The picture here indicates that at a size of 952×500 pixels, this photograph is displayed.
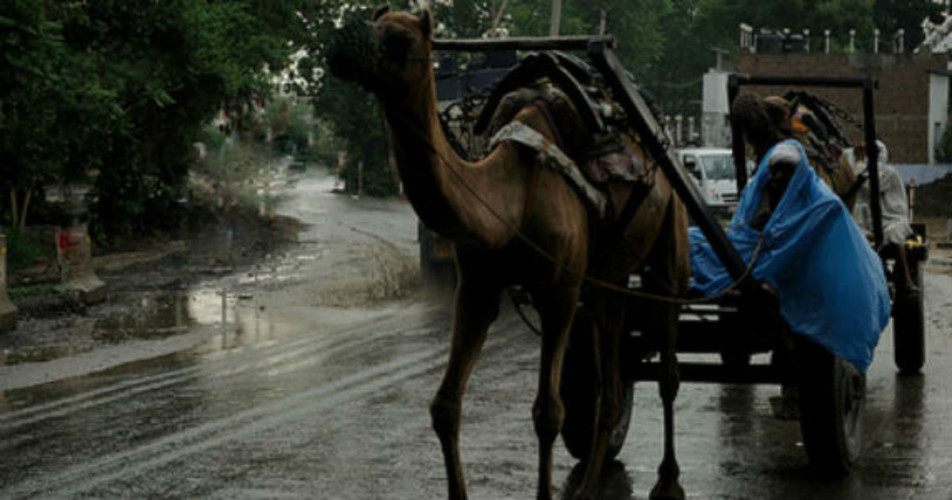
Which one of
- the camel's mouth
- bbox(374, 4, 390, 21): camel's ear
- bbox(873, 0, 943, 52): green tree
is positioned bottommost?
the camel's mouth

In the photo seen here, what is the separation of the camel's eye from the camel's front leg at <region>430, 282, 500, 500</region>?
62.8 inches

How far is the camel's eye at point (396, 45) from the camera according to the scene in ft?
19.6

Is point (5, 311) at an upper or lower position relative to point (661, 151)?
lower

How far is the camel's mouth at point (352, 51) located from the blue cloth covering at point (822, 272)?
3.71 meters

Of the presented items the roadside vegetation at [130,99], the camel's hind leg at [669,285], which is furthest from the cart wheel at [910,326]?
the roadside vegetation at [130,99]

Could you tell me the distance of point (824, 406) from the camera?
28.0ft

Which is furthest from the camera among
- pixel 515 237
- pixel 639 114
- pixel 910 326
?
pixel 910 326

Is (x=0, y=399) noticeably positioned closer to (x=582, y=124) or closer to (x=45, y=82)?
(x=582, y=124)

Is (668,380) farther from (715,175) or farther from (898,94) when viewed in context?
(898,94)

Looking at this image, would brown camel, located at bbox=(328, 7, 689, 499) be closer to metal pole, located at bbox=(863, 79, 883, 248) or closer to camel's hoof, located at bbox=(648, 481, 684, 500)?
camel's hoof, located at bbox=(648, 481, 684, 500)

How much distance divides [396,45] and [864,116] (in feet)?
18.9

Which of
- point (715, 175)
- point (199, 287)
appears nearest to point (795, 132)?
point (199, 287)

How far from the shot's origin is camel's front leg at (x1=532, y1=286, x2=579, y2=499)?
736 cm

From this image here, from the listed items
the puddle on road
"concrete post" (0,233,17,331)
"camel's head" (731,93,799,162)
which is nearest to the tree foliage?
"concrete post" (0,233,17,331)
